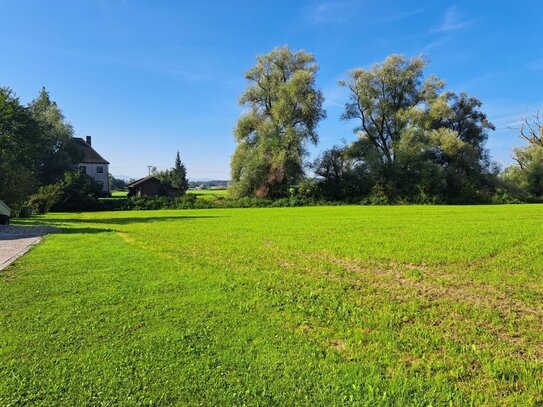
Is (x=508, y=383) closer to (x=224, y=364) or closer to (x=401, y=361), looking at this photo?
(x=401, y=361)

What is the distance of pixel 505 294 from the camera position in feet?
21.2

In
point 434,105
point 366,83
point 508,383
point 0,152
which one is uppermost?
point 366,83

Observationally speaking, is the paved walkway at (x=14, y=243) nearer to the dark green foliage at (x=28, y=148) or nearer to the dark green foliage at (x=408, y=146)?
the dark green foliage at (x=28, y=148)

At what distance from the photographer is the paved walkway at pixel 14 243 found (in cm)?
1019

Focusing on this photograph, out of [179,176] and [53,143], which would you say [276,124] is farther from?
[179,176]

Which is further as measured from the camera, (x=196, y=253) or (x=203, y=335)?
(x=196, y=253)

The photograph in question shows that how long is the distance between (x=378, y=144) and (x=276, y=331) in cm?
4934

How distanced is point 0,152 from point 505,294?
2985 cm

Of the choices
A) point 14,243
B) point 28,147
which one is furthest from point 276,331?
point 28,147

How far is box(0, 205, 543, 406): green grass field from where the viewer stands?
142 inches

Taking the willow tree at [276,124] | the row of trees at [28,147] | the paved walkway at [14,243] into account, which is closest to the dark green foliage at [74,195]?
the row of trees at [28,147]

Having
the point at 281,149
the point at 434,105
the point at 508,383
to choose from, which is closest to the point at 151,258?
the point at 508,383

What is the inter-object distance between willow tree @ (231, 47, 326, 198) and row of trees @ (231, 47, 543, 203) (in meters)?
0.12

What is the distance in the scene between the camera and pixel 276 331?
5.00 m
